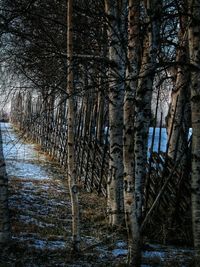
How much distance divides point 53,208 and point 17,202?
0.82 metres

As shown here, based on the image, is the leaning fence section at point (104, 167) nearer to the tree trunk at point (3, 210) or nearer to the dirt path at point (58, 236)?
the dirt path at point (58, 236)

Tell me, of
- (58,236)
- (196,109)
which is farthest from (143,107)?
(58,236)

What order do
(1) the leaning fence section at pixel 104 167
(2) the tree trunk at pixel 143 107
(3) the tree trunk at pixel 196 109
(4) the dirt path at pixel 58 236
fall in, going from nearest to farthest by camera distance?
(3) the tree trunk at pixel 196 109 → (2) the tree trunk at pixel 143 107 → (4) the dirt path at pixel 58 236 → (1) the leaning fence section at pixel 104 167

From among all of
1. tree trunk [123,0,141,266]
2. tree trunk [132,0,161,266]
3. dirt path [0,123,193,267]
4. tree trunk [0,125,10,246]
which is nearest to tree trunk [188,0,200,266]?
tree trunk [132,0,161,266]

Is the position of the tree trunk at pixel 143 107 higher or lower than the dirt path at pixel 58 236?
higher

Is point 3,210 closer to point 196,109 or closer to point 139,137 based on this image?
point 139,137

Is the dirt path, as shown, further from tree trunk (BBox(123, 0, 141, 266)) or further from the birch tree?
the birch tree

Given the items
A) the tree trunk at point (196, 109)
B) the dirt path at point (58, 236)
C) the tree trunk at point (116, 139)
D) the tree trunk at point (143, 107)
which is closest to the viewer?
the tree trunk at point (196, 109)

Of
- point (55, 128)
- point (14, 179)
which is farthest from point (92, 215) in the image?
point (55, 128)

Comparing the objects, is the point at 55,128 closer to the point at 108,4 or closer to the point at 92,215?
the point at 92,215

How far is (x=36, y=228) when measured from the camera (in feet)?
21.5

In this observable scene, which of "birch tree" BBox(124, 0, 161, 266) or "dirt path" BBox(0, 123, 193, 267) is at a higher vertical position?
"birch tree" BBox(124, 0, 161, 266)

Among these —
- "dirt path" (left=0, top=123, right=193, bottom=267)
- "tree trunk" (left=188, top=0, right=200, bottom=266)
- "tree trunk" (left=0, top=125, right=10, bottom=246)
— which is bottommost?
"dirt path" (left=0, top=123, right=193, bottom=267)

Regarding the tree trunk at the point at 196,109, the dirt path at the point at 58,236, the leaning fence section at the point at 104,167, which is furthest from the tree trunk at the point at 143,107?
the dirt path at the point at 58,236
